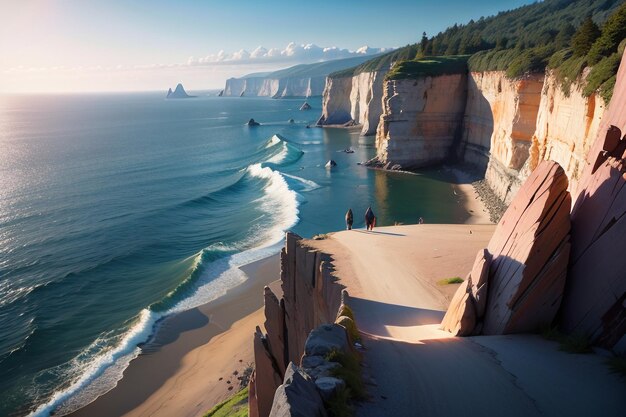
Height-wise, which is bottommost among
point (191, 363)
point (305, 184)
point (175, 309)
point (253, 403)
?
point (191, 363)

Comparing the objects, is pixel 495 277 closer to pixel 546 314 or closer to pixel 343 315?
pixel 546 314

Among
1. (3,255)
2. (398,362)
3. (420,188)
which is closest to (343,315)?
(398,362)

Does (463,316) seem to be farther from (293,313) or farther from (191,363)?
(191,363)

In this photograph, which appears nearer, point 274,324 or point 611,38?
point 274,324

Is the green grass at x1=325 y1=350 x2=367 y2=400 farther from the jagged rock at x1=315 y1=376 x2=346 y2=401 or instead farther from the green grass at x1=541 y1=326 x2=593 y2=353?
the green grass at x1=541 y1=326 x2=593 y2=353

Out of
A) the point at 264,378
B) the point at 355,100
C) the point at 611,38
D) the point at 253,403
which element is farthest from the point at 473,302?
the point at 355,100

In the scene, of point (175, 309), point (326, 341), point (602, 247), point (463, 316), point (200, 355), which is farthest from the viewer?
point (175, 309)

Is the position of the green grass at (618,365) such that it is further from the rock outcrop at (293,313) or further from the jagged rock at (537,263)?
the rock outcrop at (293,313)
